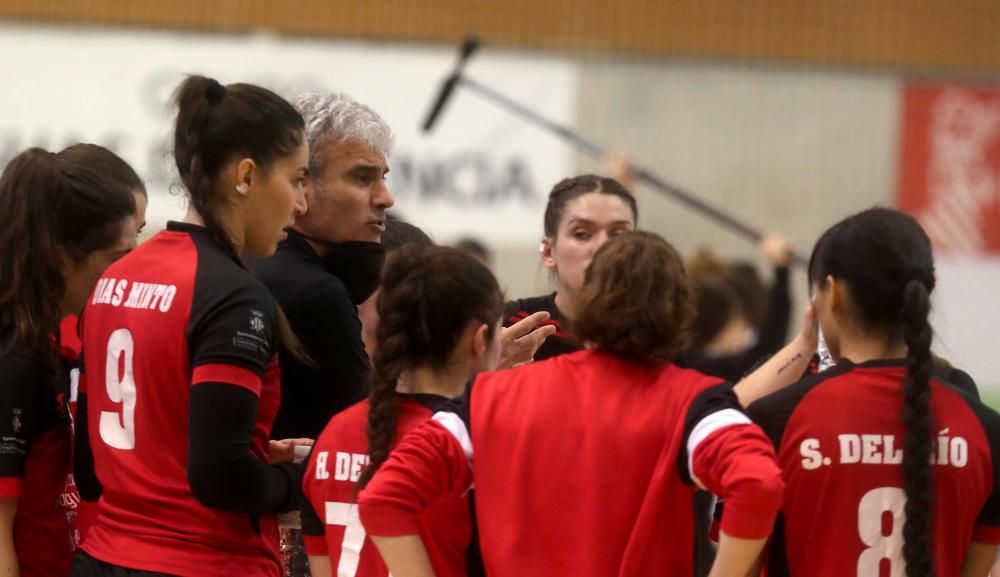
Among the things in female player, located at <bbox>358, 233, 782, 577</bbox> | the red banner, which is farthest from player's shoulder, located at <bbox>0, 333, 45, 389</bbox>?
the red banner

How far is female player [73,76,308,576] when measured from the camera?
2.36 m

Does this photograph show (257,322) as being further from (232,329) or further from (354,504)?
(354,504)

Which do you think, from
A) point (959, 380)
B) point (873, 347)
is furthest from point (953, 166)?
point (873, 347)

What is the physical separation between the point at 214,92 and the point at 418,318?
0.56 metres

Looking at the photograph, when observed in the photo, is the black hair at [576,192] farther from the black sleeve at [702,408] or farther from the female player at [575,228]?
the black sleeve at [702,408]

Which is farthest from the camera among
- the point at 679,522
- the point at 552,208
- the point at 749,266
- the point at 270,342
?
the point at 749,266

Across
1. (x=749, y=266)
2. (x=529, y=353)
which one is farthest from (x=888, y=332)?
(x=749, y=266)

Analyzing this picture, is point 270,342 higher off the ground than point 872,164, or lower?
higher

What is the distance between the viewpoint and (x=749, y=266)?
730 centimetres

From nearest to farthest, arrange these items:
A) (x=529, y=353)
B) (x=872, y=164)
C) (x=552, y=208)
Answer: (x=529, y=353)
(x=552, y=208)
(x=872, y=164)

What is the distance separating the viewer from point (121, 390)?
2.48 m

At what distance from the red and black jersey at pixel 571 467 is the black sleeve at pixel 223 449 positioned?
0.24 meters

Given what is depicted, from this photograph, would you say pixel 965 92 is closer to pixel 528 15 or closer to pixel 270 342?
pixel 528 15

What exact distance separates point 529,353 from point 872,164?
7556 millimetres
